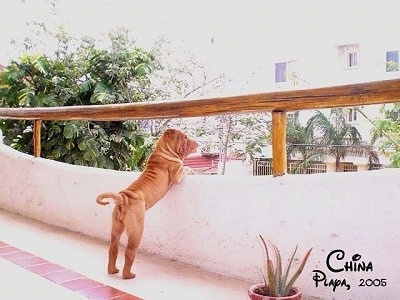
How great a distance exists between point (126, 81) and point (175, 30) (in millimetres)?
2439

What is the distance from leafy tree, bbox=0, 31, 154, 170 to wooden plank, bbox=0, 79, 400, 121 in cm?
219

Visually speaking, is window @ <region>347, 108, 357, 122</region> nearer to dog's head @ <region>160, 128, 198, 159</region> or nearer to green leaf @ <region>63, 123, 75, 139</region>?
green leaf @ <region>63, 123, 75, 139</region>

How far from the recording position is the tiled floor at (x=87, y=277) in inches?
79.0

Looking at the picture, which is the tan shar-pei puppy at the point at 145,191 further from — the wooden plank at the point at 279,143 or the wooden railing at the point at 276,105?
the wooden plank at the point at 279,143

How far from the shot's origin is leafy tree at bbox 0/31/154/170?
16.5 feet

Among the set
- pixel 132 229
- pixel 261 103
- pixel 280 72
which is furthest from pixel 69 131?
pixel 280 72

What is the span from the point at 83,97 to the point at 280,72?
12.0 feet

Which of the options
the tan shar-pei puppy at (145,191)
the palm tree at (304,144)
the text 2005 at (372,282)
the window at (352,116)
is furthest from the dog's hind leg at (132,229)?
the window at (352,116)

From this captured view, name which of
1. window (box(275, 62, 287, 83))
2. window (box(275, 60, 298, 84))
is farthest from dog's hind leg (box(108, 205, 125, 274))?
window (box(275, 62, 287, 83))

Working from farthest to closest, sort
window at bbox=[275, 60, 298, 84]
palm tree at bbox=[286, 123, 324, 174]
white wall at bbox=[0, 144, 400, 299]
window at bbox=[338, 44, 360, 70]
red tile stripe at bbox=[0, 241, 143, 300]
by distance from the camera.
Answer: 1. window at bbox=[338, 44, 360, 70]
2. window at bbox=[275, 60, 298, 84]
3. palm tree at bbox=[286, 123, 324, 174]
4. red tile stripe at bbox=[0, 241, 143, 300]
5. white wall at bbox=[0, 144, 400, 299]

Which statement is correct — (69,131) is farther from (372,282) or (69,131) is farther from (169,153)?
(372,282)

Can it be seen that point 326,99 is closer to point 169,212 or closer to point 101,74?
point 169,212

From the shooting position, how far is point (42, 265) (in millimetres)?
2439

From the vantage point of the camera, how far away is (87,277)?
7.36ft
